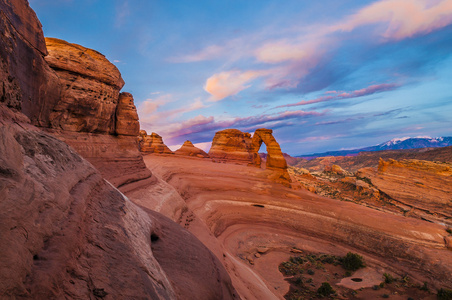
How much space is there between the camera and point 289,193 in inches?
687

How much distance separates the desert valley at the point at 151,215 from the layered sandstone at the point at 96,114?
0.19 ft

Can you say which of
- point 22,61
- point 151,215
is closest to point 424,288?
point 151,215

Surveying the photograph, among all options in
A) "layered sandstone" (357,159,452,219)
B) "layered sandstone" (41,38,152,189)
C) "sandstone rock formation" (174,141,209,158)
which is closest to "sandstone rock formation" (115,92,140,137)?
"layered sandstone" (41,38,152,189)

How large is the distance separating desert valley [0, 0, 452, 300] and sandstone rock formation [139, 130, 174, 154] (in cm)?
1651

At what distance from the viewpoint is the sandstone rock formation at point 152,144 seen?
33.1 metres

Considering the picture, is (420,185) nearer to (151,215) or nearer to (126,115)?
(151,215)

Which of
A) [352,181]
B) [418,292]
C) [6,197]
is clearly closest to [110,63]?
[6,197]

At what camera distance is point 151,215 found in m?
4.74

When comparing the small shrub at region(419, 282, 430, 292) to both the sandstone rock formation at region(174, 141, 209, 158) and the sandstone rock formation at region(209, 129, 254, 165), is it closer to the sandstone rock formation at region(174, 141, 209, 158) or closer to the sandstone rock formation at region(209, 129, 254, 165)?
the sandstone rock formation at region(209, 129, 254, 165)

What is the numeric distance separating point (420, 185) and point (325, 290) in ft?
66.3

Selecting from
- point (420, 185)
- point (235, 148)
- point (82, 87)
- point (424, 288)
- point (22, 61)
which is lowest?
point (424, 288)

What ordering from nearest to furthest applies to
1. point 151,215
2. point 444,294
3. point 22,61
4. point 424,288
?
point 22,61 → point 151,215 → point 444,294 → point 424,288

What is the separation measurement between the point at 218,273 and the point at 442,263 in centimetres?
1469

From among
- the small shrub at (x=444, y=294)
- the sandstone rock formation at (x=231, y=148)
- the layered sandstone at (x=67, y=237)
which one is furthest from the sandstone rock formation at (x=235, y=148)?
the layered sandstone at (x=67, y=237)
